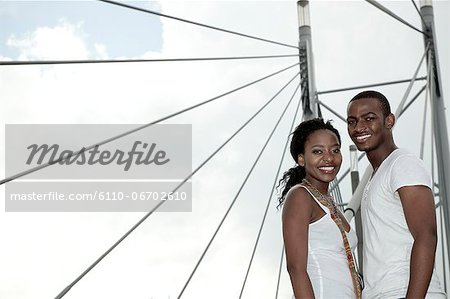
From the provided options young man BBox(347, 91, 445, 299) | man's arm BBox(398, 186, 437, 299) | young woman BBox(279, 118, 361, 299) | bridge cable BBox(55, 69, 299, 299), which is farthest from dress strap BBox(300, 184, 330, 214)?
bridge cable BBox(55, 69, 299, 299)

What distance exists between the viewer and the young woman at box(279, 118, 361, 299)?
175cm

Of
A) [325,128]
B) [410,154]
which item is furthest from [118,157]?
[410,154]

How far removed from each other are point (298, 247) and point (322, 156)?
0.32 meters

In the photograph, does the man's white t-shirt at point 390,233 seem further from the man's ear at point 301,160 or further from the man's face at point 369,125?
the man's ear at point 301,160

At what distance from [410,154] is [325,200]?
264 millimetres

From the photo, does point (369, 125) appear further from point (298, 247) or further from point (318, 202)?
point (298, 247)

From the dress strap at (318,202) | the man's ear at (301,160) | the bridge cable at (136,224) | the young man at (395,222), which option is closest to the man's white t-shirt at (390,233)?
the young man at (395,222)

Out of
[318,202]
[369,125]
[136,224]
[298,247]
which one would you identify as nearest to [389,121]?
[369,125]

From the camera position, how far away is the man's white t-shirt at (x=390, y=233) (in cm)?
173

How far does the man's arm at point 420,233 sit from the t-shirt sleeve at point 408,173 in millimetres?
14

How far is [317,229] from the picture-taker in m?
1.83

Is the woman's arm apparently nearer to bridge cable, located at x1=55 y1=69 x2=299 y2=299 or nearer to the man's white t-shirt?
the man's white t-shirt

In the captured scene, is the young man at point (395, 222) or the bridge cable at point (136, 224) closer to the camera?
the young man at point (395, 222)

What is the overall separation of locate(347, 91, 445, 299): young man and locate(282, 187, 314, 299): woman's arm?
7.0 inches
